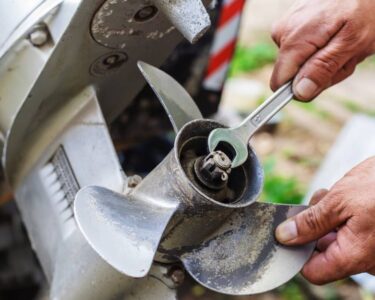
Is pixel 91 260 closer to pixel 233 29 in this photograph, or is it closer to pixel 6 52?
pixel 6 52

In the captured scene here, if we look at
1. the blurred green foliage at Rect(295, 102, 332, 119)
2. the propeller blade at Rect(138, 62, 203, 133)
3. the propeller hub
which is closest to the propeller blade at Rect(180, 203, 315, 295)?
the propeller hub

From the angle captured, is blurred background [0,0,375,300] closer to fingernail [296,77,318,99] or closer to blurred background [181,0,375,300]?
blurred background [181,0,375,300]

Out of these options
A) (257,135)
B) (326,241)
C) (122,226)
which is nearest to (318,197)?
(326,241)

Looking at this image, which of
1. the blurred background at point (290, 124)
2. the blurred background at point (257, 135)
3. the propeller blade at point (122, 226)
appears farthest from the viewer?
the blurred background at point (290, 124)

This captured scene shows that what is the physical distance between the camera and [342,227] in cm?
136

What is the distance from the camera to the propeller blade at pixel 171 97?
1343 mm

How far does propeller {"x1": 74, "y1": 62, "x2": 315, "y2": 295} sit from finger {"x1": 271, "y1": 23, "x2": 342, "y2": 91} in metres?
0.23

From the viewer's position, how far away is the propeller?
1.16 m

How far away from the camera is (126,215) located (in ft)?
3.97

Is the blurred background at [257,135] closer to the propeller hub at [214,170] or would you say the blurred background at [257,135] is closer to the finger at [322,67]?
the finger at [322,67]

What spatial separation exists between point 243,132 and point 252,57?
2723mm

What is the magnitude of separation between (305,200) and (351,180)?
135 cm

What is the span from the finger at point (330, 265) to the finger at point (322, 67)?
33 centimetres

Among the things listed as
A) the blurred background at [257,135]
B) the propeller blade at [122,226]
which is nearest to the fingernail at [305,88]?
the propeller blade at [122,226]
